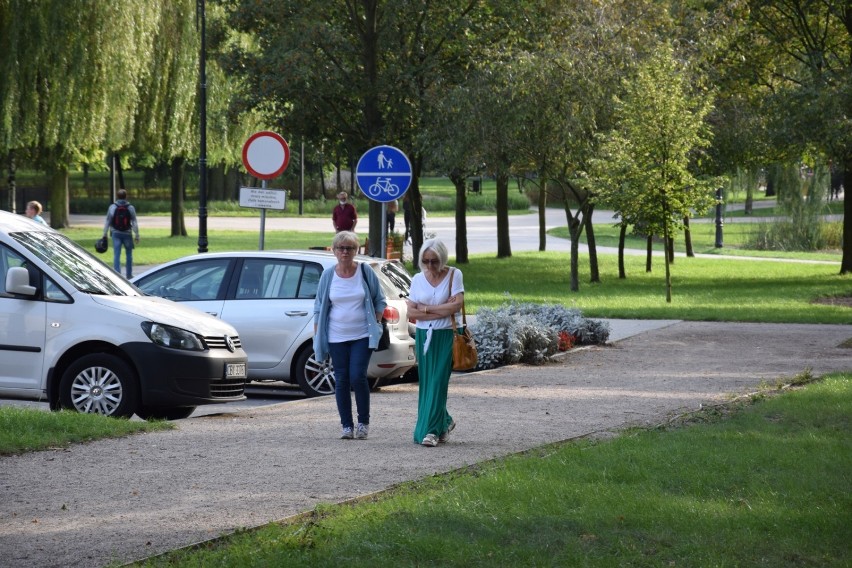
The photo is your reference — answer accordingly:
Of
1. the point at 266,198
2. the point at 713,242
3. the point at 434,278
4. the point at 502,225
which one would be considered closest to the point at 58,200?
the point at 502,225

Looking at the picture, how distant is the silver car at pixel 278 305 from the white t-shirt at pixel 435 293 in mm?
3618

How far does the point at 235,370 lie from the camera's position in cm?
1159

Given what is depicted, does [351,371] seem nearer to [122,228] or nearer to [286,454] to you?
[286,454]

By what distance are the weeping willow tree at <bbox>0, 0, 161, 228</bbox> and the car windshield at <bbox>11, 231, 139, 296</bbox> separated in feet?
68.6

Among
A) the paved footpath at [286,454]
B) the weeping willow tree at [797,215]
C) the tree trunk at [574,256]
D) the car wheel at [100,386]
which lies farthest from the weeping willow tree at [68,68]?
the weeping willow tree at [797,215]

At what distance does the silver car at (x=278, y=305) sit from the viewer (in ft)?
44.5

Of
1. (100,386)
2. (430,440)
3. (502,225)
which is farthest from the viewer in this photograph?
(502,225)

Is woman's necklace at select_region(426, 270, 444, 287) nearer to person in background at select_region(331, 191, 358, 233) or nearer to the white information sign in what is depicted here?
the white information sign

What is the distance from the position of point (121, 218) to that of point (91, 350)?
17.8m

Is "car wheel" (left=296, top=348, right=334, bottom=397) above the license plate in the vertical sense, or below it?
below

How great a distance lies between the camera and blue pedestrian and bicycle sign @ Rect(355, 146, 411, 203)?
17500 millimetres

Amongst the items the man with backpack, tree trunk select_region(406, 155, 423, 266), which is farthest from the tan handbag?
tree trunk select_region(406, 155, 423, 266)

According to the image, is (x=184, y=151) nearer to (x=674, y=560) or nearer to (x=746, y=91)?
(x=746, y=91)

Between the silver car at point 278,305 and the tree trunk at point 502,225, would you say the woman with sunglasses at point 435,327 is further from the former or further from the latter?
the tree trunk at point 502,225
